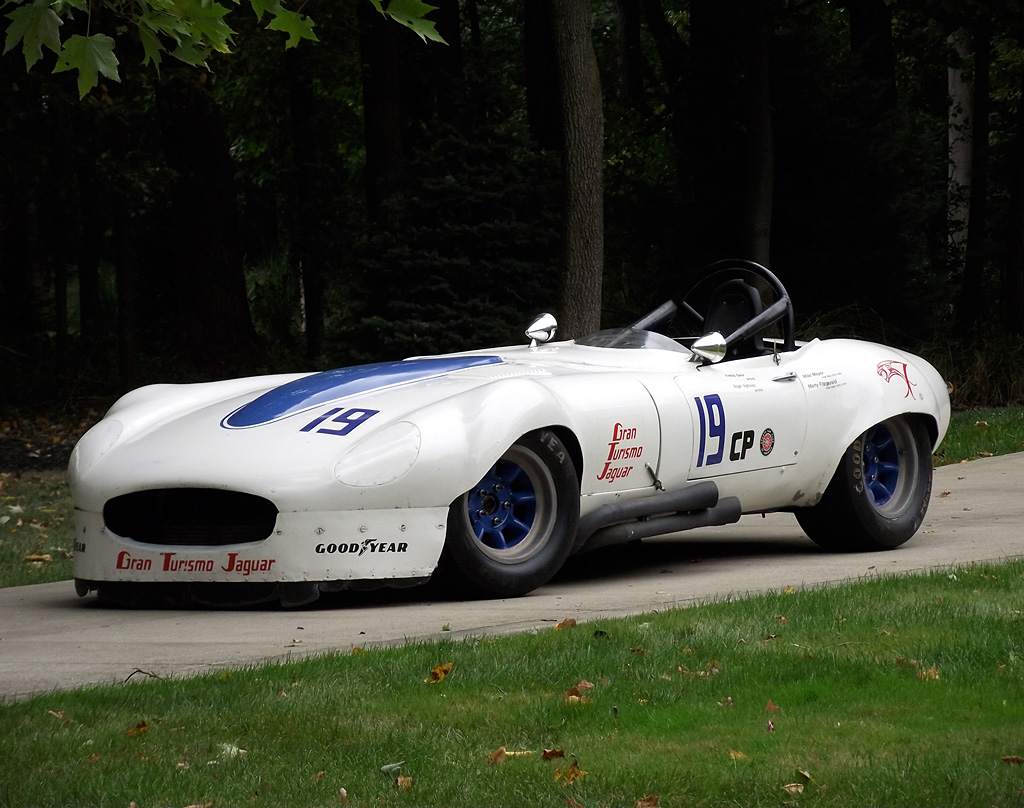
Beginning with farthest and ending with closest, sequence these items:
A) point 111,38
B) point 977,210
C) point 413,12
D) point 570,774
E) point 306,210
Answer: point 306,210
point 977,210
point 413,12
point 111,38
point 570,774

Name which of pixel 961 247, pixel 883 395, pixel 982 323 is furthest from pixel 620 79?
pixel 883 395

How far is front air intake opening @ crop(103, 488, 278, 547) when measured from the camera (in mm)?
6387

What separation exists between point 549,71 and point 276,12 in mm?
16732

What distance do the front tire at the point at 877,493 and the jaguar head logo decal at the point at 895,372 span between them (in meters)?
0.19

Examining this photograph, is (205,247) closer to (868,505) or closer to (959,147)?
(868,505)

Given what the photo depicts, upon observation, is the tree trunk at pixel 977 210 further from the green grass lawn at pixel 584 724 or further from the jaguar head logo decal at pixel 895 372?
the green grass lawn at pixel 584 724

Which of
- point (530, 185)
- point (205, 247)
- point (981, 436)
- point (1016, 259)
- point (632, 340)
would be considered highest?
point (530, 185)

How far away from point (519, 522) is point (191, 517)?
1.46 metres

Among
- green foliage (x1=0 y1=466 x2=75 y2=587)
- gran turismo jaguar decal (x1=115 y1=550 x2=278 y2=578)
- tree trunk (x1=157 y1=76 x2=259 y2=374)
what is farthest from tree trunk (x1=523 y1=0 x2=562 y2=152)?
gran turismo jaguar decal (x1=115 y1=550 x2=278 y2=578)

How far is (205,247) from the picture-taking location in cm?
2073

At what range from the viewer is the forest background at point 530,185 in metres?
17.4

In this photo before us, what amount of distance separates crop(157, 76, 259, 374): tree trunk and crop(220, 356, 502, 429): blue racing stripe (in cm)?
1337

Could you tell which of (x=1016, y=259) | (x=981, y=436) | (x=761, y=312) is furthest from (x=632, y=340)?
(x=1016, y=259)

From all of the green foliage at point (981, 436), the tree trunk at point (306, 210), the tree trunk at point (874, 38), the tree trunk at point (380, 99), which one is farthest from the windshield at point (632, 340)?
the tree trunk at point (306, 210)
